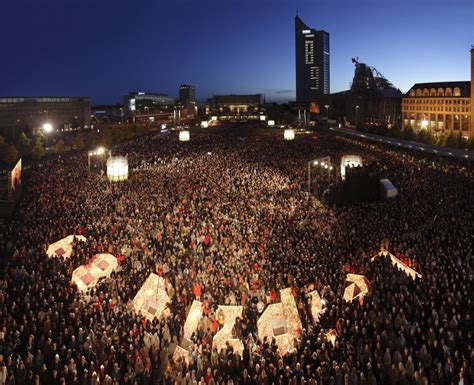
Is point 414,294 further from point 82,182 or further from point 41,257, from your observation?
point 82,182

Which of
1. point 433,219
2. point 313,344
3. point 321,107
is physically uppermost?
point 321,107

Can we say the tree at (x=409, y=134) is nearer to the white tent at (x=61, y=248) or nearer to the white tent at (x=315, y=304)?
the white tent at (x=315, y=304)

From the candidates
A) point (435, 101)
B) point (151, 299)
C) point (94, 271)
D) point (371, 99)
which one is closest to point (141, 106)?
point (371, 99)

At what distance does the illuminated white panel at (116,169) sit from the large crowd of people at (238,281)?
200 centimetres

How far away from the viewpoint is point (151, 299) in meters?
11.4

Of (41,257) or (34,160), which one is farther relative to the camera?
(34,160)

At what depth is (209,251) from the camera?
15336 millimetres

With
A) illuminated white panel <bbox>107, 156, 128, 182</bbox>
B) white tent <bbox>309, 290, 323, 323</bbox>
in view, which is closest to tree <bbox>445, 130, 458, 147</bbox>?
illuminated white panel <bbox>107, 156, 128, 182</bbox>

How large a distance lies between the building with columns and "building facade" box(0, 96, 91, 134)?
57.5 m

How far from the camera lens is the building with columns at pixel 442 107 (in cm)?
5425

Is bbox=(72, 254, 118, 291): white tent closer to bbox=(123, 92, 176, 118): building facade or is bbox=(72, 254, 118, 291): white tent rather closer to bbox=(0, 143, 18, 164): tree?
bbox=(0, 143, 18, 164): tree

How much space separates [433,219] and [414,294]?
7293mm

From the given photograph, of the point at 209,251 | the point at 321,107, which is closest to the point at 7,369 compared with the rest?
the point at 209,251

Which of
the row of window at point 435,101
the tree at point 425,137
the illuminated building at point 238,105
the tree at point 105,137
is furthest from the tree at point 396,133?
the illuminated building at point 238,105
